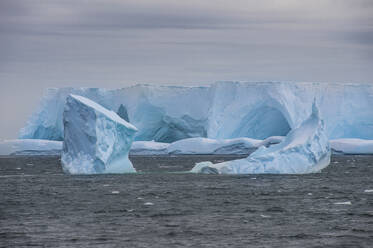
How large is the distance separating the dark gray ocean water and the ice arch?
22845 mm

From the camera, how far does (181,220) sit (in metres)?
17.0

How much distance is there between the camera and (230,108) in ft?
171

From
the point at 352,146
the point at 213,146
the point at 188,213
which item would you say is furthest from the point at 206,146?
the point at 188,213

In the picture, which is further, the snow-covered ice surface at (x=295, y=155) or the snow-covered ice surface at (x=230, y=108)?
the snow-covered ice surface at (x=230, y=108)

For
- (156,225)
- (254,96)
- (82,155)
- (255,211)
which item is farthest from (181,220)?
(254,96)

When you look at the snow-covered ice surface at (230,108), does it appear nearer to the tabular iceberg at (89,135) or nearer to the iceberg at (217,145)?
the iceberg at (217,145)

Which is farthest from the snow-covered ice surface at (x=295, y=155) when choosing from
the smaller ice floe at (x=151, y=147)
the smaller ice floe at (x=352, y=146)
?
the smaller ice floe at (x=151, y=147)

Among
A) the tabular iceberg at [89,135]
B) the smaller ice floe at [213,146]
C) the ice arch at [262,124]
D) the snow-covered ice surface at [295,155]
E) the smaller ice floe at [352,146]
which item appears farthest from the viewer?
the ice arch at [262,124]

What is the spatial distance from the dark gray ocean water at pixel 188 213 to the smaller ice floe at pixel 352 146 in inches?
843

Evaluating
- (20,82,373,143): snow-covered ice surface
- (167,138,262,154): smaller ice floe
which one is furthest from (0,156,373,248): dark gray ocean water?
(20,82,373,143): snow-covered ice surface

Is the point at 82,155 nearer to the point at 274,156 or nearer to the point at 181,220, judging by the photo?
the point at 274,156

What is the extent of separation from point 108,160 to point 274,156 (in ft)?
20.2

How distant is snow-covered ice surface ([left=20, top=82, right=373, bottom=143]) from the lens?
169 feet

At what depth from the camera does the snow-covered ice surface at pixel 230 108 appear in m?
51.6
